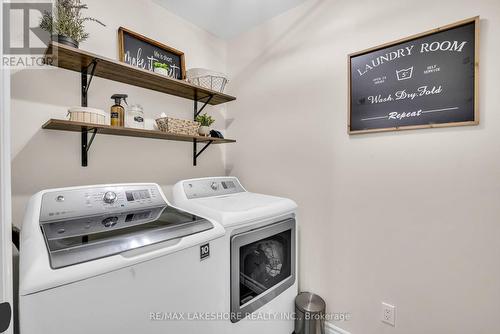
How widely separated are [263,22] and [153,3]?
891mm

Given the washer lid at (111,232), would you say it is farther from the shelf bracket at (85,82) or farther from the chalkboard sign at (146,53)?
the chalkboard sign at (146,53)

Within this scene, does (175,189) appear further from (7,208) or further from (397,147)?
(397,147)

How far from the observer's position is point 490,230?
1.12 metres

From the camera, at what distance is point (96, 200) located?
1.17 meters

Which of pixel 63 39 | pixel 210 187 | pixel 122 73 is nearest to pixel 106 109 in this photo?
pixel 122 73

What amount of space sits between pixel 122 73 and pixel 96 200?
0.81 meters

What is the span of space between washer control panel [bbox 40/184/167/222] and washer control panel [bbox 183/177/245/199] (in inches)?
9.3

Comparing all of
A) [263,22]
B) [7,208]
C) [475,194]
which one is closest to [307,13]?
[263,22]

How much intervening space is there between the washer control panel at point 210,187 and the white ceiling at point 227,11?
4.45ft

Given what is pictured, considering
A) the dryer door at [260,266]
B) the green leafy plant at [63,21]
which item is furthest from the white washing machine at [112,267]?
the green leafy plant at [63,21]

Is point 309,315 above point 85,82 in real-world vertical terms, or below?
below

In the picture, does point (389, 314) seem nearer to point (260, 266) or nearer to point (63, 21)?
point (260, 266)

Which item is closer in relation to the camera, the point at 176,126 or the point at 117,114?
the point at 117,114

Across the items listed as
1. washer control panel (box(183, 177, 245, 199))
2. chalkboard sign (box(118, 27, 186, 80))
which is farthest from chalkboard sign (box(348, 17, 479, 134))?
chalkboard sign (box(118, 27, 186, 80))
